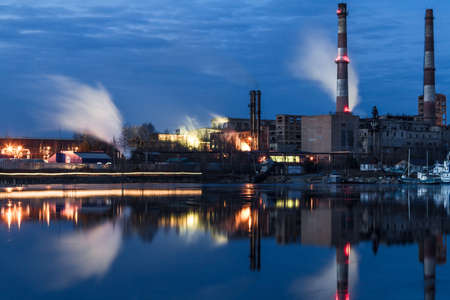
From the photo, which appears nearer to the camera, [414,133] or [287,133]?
[414,133]

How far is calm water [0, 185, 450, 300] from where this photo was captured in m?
10.2

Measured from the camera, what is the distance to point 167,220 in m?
20.4

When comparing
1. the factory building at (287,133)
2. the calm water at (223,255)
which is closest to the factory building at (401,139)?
the factory building at (287,133)

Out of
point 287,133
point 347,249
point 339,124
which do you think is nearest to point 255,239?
point 347,249

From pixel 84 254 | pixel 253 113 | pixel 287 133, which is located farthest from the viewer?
pixel 287 133

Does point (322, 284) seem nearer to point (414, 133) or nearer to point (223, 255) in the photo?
point (223, 255)

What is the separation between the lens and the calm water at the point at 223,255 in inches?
400

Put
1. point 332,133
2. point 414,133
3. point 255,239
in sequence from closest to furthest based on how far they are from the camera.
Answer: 1. point 255,239
2. point 332,133
3. point 414,133

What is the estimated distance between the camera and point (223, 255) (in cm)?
1348

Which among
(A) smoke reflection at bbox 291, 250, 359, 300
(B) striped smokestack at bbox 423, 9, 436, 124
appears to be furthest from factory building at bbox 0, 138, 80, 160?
(A) smoke reflection at bbox 291, 250, 359, 300

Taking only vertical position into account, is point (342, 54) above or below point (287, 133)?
above

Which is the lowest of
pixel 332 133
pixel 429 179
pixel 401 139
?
pixel 429 179

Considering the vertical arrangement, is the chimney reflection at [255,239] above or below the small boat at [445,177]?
above

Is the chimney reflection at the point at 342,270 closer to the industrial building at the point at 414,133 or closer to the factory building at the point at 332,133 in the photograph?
the industrial building at the point at 414,133
